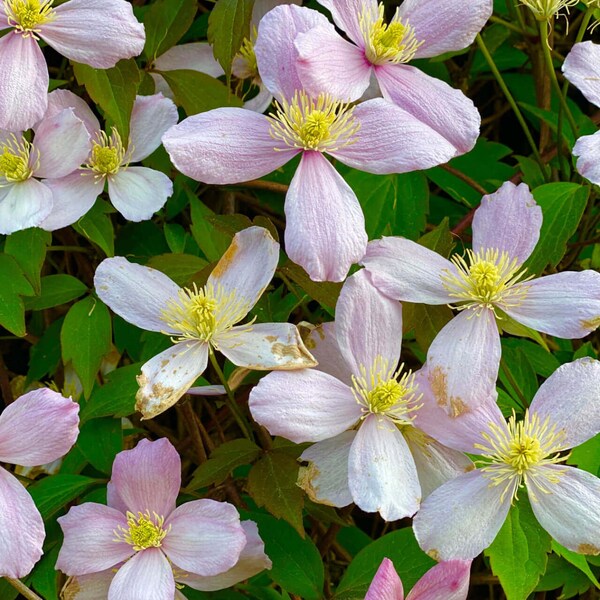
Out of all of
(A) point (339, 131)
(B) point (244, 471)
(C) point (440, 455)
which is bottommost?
(B) point (244, 471)

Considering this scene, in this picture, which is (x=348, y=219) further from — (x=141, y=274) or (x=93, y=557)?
(x=93, y=557)

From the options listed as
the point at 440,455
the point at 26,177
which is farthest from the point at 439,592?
the point at 26,177

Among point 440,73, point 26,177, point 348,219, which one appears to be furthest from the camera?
point 440,73

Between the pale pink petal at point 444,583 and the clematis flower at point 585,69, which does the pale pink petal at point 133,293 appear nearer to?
the pale pink petal at point 444,583

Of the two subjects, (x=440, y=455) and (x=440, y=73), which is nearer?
(x=440, y=455)

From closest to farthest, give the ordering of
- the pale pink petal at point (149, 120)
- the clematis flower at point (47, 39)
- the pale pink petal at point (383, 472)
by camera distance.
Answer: the pale pink petal at point (383, 472) → the clematis flower at point (47, 39) → the pale pink petal at point (149, 120)

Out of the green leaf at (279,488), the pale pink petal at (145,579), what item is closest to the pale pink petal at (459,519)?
the green leaf at (279,488)
